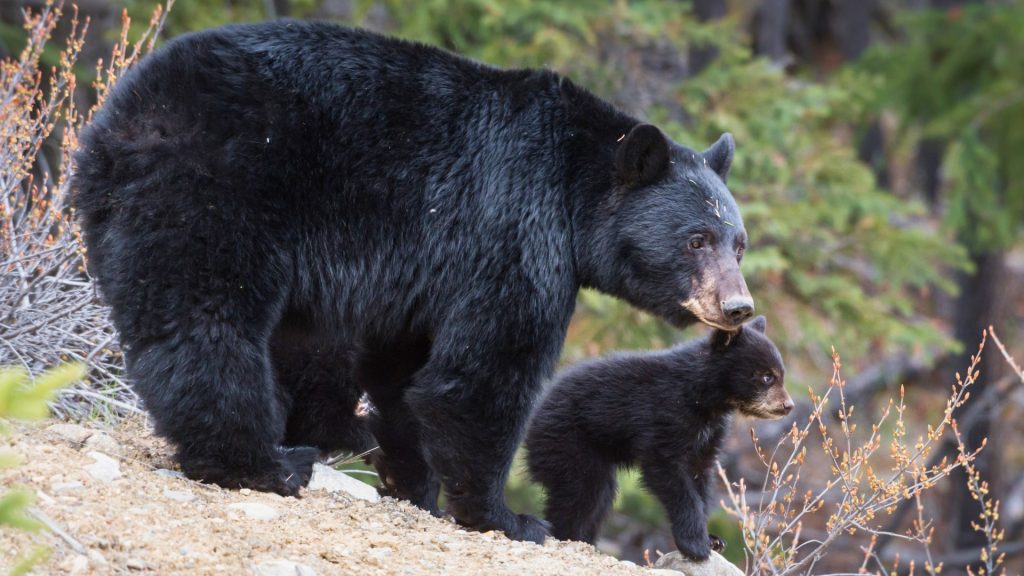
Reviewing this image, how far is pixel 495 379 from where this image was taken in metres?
5.00

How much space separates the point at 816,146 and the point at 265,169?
302 inches

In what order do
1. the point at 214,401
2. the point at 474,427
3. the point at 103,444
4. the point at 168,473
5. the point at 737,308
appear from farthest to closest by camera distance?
the point at 737,308 → the point at 474,427 → the point at 103,444 → the point at 168,473 → the point at 214,401

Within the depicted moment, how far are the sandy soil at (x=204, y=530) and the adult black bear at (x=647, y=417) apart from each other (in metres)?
0.73

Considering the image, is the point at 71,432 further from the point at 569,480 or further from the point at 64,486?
the point at 569,480

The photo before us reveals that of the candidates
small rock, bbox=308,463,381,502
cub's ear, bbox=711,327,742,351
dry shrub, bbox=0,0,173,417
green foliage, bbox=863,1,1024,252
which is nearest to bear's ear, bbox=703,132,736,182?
cub's ear, bbox=711,327,742,351

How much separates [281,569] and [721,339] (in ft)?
9.16

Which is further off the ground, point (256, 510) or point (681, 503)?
point (256, 510)

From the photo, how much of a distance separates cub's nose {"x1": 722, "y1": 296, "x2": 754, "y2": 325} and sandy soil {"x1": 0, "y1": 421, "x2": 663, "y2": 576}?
3.82ft

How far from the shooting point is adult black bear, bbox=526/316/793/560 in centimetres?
578

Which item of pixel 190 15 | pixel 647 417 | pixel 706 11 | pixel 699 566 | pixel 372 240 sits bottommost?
pixel 699 566

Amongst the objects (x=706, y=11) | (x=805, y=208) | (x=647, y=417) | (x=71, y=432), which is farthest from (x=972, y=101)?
(x=71, y=432)

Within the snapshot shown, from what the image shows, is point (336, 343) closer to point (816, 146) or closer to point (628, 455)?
point (628, 455)

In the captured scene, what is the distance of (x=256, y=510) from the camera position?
176 inches

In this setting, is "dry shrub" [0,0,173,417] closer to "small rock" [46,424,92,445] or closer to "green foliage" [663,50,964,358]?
"small rock" [46,424,92,445]
